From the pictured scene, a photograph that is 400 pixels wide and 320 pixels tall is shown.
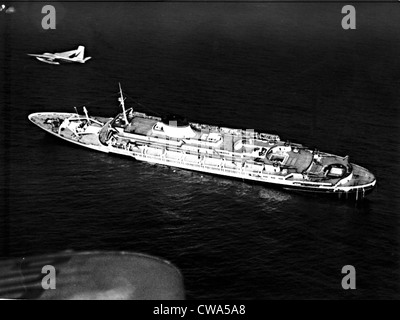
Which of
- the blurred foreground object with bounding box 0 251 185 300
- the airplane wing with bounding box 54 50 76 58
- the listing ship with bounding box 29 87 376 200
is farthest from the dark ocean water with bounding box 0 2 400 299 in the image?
the listing ship with bounding box 29 87 376 200

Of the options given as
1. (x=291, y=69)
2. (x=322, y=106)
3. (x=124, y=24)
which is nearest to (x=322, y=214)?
(x=322, y=106)

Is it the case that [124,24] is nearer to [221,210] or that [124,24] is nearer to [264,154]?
[264,154]

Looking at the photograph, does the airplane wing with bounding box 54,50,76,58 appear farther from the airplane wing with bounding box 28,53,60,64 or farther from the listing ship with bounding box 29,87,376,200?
the listing ship with bounding box 29,87,376,200

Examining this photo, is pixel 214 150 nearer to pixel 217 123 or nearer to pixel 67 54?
pixel 217 123

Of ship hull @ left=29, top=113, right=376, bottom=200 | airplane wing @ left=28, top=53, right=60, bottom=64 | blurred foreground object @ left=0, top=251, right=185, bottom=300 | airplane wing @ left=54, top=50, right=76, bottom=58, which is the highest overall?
airplane wing @ left=54, top=50, right=76, bottom=58

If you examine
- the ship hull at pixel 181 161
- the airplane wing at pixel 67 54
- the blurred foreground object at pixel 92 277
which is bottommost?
the blurred foreground object at pixel 92 277

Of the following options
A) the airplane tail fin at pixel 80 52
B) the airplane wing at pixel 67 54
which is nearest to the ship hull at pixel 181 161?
the airplane wing at pixel 67 54

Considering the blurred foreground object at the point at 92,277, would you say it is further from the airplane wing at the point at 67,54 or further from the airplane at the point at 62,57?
the airplane wing at the point at 67,54
